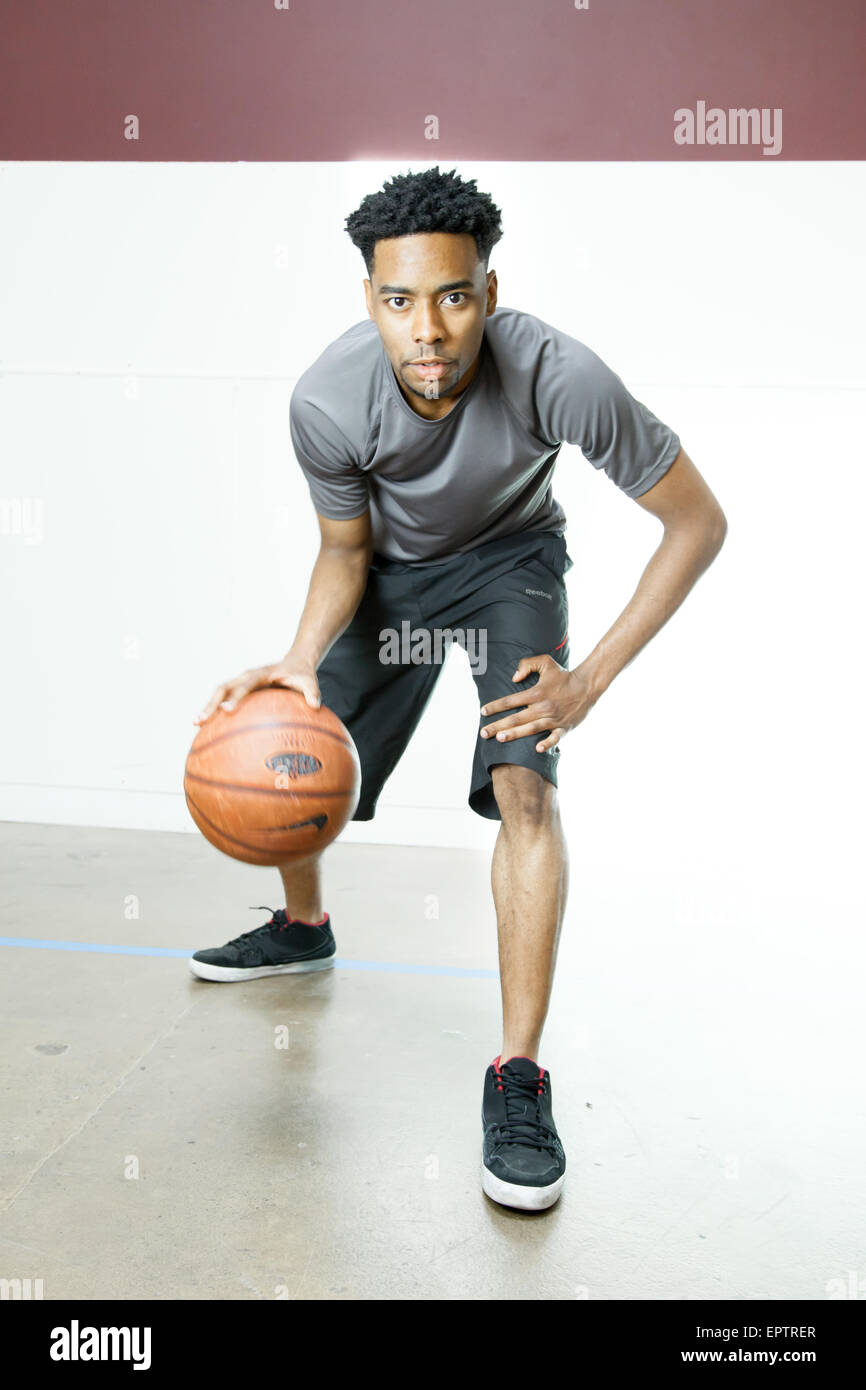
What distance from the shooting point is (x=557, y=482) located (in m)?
3.83

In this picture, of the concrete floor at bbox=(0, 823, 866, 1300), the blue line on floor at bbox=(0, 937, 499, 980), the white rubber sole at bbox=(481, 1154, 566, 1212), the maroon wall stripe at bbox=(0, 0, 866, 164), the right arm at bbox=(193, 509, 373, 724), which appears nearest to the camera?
the concrete floor at bbox=(0, 823, 866, 1300)

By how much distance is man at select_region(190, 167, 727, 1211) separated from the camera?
5.96 feet

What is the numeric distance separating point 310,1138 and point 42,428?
A: 288 cm

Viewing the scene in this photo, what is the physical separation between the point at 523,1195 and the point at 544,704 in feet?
2.51

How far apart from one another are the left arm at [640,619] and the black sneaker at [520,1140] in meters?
0.56

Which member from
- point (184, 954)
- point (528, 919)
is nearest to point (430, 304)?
point (528, 919)

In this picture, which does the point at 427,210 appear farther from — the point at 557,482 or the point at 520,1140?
the point at 557,482

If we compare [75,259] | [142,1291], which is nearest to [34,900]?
→ [142,1291]

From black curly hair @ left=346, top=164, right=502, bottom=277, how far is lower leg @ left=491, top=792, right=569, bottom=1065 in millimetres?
937

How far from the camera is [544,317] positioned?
3.76 m

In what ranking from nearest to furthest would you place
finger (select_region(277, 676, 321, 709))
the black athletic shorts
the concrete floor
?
1. the concrete floor
2. finger (select_region(277, 676, 321, 709))
3. the black athletic shorts

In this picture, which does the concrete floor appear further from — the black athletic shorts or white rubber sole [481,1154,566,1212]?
the black athletic shorts

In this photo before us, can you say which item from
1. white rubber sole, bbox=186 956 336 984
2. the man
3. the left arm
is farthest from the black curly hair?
white rubber sole, bbox=186 956 336 984

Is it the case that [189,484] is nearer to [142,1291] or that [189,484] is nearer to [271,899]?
[271,899]
